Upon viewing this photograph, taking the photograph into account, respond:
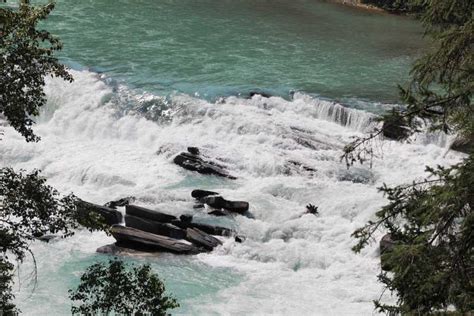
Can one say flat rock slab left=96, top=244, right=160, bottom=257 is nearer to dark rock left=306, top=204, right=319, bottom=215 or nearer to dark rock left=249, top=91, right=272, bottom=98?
dark rock left=306, top=204, right=319, bottom=215

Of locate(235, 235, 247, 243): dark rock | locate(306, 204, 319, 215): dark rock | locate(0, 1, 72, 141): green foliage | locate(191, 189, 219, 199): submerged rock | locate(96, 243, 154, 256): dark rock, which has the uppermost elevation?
locate(0, 1, 72, 141): green foliage

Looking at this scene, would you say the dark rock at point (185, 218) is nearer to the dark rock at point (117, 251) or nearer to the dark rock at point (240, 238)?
the dark rock at point (240, 238)

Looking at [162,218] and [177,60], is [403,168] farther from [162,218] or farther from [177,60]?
[177,60]

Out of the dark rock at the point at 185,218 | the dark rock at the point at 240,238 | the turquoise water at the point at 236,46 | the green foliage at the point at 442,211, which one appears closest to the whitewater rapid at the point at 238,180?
the dark rock at the point at 240,238

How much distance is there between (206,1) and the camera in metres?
54.1

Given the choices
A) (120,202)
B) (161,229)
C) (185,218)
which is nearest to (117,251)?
(161,229)

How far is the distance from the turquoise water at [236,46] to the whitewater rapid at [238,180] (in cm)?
235

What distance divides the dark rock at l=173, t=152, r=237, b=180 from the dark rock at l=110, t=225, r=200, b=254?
16.4 ft

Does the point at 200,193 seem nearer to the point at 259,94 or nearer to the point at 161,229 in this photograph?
the point at 161,229

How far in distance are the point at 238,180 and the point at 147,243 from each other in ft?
17.4

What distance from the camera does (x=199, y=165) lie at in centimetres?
2422

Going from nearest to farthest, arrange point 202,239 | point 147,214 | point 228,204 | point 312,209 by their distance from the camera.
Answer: point 202,239, point 147,214, point 228,204, point 312,209

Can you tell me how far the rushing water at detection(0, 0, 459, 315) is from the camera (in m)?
17.7

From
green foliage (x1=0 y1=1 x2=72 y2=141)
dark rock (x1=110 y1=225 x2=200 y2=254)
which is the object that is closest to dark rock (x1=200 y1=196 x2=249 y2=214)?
dark rock (x1=110 y1=225 x2=200 y2=254)
